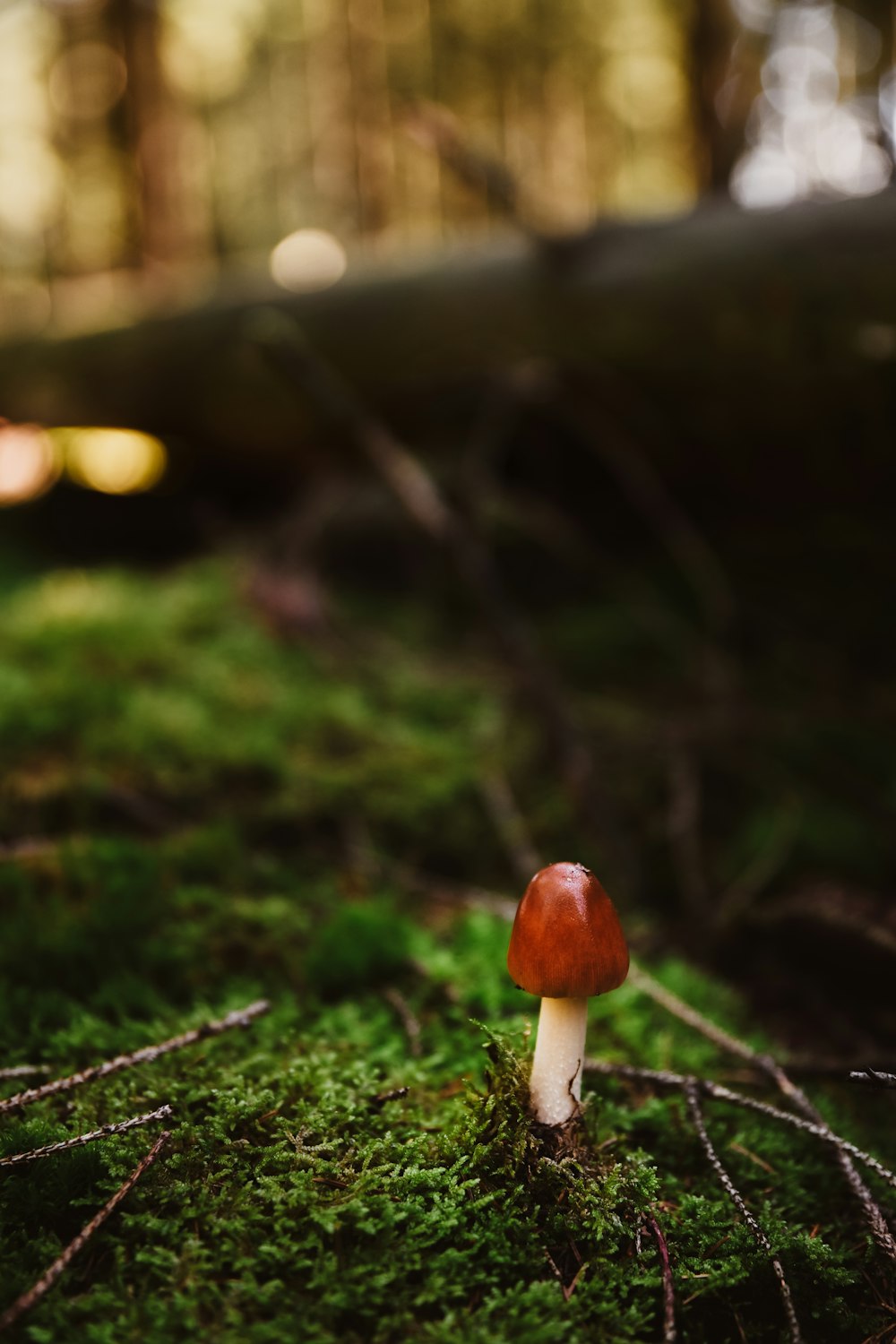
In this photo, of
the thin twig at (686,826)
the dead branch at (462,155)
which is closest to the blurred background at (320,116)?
the dead branch at (462,155)

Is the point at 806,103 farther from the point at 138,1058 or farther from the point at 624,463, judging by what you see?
Result: the point at 138,1058

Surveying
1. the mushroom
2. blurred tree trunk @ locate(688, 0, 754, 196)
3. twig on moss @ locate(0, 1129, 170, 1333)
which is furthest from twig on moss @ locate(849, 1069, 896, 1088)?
blurred tree trunk @ locate(688, 0, 754, 196)

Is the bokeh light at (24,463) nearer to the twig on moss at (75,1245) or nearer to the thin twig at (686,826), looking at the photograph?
the thin twig at (686,826)

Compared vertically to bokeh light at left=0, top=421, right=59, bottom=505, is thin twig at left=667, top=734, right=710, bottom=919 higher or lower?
lower

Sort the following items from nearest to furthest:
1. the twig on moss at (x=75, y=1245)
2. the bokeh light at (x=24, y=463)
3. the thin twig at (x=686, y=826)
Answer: the twig on moss at (x=75, y=1245) < the thin twig at (x=686, y=826) < the bokeh light at (x=24, y=463)

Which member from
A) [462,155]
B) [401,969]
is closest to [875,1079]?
[401,969]

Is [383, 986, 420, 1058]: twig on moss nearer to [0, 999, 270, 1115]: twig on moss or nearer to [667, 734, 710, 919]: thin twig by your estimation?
[0, 999, 270, 1115]: twig on moss
